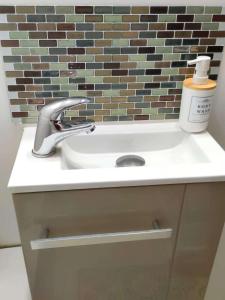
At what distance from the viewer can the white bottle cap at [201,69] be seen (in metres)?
0.76

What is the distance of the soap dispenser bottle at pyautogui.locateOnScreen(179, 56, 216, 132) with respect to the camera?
0.77 meters

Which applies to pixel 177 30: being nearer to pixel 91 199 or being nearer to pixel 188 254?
pixel 91 199

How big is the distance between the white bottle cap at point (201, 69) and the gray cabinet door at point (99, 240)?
281 millimetres

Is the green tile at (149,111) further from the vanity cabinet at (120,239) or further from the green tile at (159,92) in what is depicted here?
the vanity cabinet at (120,239)

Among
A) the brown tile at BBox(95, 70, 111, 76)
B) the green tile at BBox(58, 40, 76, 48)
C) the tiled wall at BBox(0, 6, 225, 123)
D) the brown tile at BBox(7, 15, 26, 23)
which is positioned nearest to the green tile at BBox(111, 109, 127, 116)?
the tiled wall at BBox(0, 6, 225, 123)

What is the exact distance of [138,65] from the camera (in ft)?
2.67

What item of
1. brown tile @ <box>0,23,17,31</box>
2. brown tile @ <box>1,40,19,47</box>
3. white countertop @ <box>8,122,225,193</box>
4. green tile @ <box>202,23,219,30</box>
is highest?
green tile @ <box>202,23,219,30</box>

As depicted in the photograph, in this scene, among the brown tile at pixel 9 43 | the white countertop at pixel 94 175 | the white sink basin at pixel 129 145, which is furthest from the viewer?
the white sink basin at pixel 129 145

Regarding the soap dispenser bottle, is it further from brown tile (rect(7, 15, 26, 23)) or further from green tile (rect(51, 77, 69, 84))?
brown tile (rect(7, 15, 26, 23))

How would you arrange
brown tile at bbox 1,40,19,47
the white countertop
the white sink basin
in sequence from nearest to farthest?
the white countertop → brown tile at bbox 1,40,19,47 → the white sink basin

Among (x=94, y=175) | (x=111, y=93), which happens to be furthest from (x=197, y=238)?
(x=111, y=93)

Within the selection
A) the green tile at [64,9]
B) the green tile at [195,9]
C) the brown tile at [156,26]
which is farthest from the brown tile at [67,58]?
the green tile at [195,9]

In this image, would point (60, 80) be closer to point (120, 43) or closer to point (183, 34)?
point (120, 43)

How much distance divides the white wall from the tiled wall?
1.2 inches
